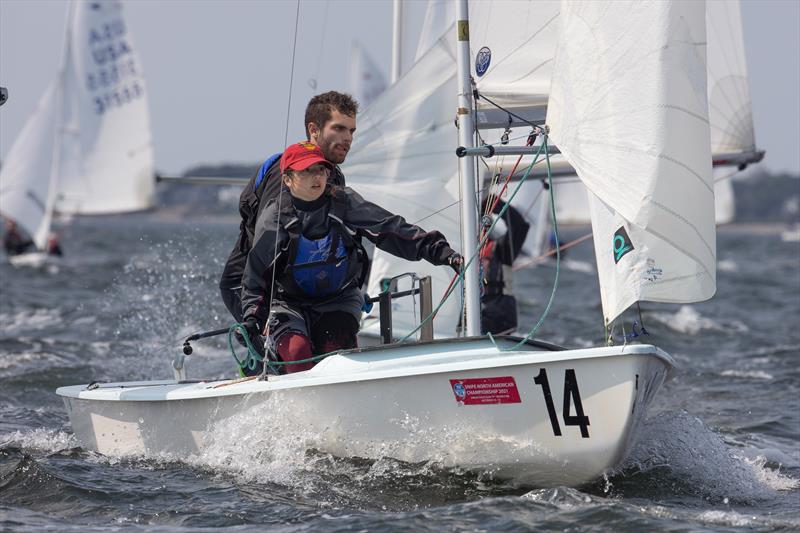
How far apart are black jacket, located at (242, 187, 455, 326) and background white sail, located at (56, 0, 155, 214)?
18.9m

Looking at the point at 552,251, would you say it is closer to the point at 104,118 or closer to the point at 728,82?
the point at 728,82

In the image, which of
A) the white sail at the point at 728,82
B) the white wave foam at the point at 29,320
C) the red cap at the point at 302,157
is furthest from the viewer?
the white wave foam at the point at 29,320

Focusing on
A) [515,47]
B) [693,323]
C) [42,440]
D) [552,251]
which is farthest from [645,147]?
[693,323]

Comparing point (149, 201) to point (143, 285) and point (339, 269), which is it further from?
point (339, 269)

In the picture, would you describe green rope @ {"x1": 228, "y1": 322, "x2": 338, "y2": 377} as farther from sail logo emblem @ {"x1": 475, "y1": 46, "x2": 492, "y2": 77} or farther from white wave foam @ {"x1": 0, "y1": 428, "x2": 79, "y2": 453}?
sail logo emblem @ {"x1": 475, "y1": 46, "x2": 492, "y2": 77}

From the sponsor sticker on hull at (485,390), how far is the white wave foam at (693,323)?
904cm

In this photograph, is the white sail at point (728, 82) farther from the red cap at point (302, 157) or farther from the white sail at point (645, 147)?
the red cap at point (302, 157)

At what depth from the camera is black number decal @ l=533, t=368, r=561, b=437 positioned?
4211 millimetres

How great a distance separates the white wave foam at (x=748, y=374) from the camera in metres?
9.13

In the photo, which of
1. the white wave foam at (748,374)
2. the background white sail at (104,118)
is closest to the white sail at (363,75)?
the background white sail at (104,118)

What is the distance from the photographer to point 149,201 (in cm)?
2359

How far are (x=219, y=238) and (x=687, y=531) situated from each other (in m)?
7.14

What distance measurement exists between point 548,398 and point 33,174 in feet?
69.1

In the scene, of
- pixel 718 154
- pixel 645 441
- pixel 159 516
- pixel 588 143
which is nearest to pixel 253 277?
pixel 159 516
